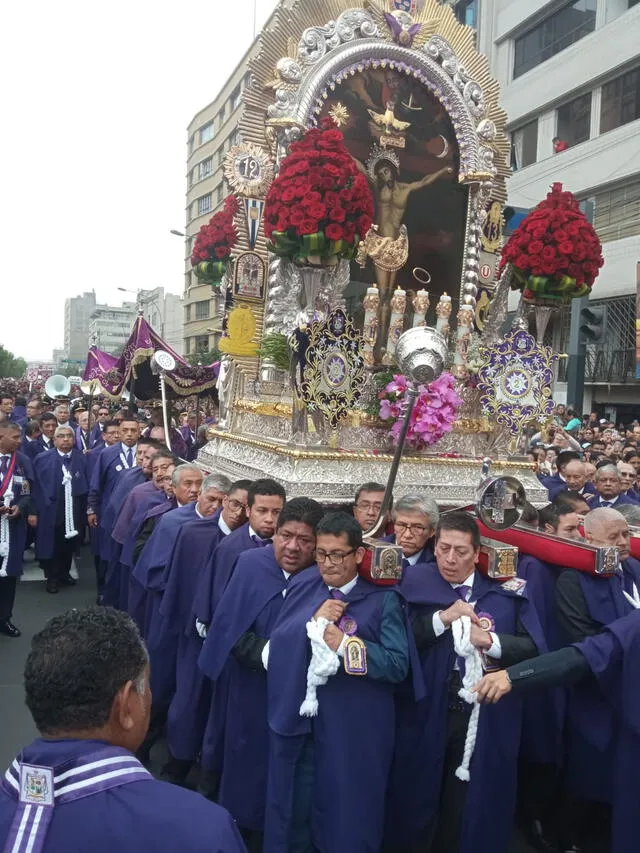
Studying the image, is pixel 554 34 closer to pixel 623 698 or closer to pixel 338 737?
pixel 623 698

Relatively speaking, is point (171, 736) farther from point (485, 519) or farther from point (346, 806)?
point (485, 519)

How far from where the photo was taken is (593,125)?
19.7 m

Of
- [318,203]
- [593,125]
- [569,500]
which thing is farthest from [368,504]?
[593,125]

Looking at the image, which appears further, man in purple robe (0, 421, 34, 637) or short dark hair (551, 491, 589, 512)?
man in purple robe (0, 421, 34, 637)

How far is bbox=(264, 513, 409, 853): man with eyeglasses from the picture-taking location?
269 cm

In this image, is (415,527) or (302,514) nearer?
(302,514)

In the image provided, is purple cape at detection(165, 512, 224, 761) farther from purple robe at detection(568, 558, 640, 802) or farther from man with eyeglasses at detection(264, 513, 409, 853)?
purple robe at detection(568, 558, 640, 802)

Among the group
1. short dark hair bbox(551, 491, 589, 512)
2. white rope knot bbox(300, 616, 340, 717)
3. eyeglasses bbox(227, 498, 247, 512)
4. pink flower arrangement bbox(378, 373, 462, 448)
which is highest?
pink flower arrangement bbox(378, 373, 462, 448)

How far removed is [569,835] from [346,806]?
57.2 inches

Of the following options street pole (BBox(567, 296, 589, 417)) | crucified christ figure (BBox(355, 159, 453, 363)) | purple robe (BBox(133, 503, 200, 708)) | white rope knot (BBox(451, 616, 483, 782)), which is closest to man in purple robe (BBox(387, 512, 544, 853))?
white rope knot (BBox(451, 616, 483, 782))

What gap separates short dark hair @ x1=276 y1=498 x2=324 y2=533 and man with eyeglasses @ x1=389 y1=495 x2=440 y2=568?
522 mm

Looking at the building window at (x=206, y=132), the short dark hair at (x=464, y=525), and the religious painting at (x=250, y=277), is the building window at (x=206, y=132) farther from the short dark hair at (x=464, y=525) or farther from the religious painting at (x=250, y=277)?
the short dark hair at (x=464, y=525)

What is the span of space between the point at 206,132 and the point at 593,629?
46115mm

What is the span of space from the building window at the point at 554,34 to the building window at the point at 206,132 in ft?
82.6
